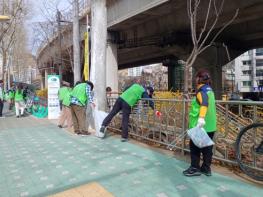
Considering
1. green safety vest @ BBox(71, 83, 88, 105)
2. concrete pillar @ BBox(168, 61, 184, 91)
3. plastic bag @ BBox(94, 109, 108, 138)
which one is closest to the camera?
plastic bag @ BBox(94, 109, 108, 138)

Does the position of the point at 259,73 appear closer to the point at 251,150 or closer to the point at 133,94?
the point at 133,94

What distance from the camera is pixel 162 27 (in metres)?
17.1

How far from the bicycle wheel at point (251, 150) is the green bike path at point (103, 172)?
0.95 ft

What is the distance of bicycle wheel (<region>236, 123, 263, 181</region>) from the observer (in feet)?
15.4

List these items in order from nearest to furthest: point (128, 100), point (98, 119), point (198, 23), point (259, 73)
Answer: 1. point (128, 100)
2. point (98, 119)
3. point (198, 23)
4. point (259, 73)

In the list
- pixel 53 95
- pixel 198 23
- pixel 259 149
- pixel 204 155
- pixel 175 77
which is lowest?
pixel 204 155

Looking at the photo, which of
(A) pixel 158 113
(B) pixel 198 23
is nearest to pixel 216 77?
(B) pixel 198 23

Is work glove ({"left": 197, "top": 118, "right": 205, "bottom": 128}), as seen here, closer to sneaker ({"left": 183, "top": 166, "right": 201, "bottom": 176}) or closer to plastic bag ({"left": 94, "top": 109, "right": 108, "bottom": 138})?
sneaker ({"left": 183, "top": 166, "right": 201, "bottom": 176})

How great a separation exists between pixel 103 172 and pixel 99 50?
15.8 ft

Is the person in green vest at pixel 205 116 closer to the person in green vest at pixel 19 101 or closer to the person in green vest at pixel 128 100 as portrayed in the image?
the person in green vest at pixel 128 100

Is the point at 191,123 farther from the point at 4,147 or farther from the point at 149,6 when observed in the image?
the point at 149,6

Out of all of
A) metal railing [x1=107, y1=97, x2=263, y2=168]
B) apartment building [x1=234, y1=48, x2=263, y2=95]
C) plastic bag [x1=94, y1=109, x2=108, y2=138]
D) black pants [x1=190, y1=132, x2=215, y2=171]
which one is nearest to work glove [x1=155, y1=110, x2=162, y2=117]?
metal railing [x1=107, y1=97, x2=263, y2=168]

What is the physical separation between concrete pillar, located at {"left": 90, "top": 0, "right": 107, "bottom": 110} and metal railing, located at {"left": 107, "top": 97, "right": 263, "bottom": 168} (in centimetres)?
86

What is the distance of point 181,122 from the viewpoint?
21.0ft
